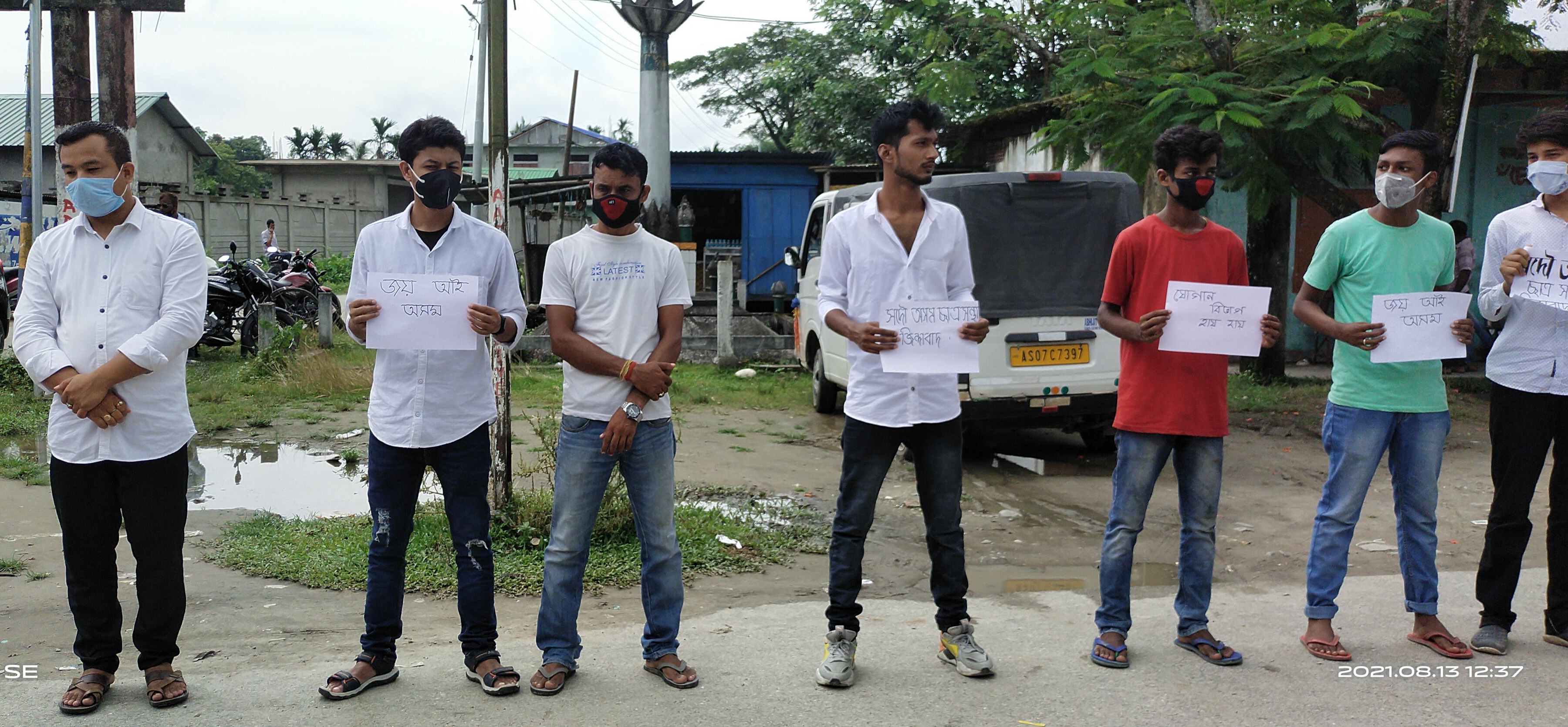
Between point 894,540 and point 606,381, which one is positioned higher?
point 606,381

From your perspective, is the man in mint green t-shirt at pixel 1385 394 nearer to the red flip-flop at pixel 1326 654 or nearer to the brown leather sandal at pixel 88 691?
the red flip-flop at pixel 1326 654

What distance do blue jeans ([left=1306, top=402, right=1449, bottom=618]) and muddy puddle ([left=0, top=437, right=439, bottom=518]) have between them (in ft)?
15.0

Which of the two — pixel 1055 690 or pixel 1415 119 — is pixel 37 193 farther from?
pixel 1415 119

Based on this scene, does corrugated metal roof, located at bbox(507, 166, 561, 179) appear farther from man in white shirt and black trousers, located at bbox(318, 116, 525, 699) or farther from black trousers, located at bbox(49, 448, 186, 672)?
black trousers, located at bbox(49, 448, 186, 672)

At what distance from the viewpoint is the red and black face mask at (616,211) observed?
12.2 ft

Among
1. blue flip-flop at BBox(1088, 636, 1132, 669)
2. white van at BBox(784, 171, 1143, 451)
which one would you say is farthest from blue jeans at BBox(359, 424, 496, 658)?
white van at BBox(784, 171, 1143, 451)

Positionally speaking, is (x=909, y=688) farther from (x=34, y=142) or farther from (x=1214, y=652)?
(x=34, y=142)

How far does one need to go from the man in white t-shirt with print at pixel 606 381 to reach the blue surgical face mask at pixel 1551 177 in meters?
2.97

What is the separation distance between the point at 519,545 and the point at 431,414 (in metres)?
2.05

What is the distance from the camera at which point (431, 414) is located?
11.8 feet

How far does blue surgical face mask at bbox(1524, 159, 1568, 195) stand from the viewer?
3.97 meters

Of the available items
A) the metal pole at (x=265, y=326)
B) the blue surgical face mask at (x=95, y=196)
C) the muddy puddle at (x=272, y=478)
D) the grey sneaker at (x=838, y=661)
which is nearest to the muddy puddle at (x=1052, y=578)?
the grey sneaker at (x=838, y=661)

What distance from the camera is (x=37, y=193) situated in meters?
10.9

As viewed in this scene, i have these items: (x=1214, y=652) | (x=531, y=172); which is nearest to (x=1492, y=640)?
(x=1214, y=652)
